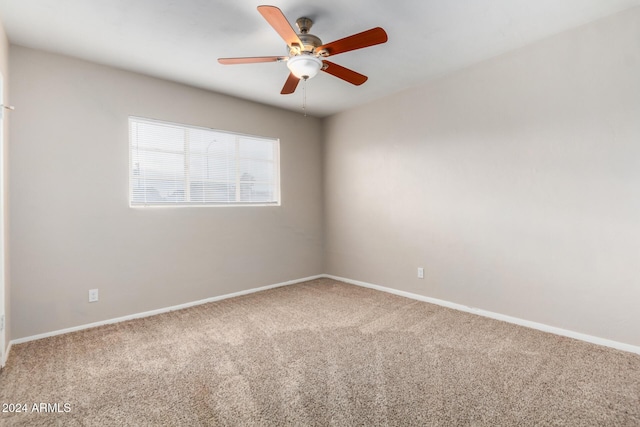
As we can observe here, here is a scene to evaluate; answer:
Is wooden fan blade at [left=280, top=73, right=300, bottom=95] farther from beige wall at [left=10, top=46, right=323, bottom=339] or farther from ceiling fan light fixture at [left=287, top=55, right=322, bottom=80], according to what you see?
beige wall at [left=10, top=46, right=323, bottom=339]

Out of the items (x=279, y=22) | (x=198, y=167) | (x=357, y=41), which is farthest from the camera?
(x=198, y=167)

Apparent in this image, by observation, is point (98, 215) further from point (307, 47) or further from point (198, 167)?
point (307, 47)

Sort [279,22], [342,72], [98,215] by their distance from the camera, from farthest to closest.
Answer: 1. [98,215]
2. [342,72]
3. [279,22]

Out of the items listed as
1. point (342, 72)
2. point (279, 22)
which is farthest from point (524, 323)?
point (279, 22)

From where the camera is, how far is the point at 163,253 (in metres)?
3.45

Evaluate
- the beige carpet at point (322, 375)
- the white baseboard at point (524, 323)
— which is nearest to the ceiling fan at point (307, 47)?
the beige carpet at point (322, 375)

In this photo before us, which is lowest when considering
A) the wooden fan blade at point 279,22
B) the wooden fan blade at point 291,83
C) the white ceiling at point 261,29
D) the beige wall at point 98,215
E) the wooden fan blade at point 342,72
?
the beige wall at point 98,215

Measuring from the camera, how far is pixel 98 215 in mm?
3045

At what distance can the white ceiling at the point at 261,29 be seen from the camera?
87.8 inches

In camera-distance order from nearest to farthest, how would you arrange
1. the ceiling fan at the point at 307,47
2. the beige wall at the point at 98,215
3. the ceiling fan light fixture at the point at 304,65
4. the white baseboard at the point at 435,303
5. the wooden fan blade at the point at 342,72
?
1. the ceiling fan at the point at 307,47
2. the ceiling fan light fixture at the point at 304,65
3. the wooden fan blade at the point at 342,72
4. the white baseboard at the point at 435,303
5. the beige wall at the point at 98,215

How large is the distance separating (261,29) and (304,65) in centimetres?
59

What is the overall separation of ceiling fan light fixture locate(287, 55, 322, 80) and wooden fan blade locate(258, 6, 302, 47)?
0.31 feet

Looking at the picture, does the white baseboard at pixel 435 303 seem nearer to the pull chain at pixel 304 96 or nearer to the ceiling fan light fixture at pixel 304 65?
the pull chain at pixel 304 96

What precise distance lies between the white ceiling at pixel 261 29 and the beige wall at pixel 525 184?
368 millimetres
